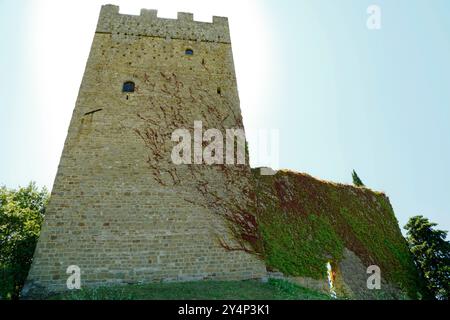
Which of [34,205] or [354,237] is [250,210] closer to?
[354,237]

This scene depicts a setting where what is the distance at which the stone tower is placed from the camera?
9.49 m

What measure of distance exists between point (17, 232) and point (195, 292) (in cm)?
1554

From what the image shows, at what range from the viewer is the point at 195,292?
8594 mm

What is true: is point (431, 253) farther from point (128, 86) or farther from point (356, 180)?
point (128, 86)

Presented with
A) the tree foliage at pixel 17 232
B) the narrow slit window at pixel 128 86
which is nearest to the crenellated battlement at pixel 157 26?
the narrow slit window at pixel 128 86

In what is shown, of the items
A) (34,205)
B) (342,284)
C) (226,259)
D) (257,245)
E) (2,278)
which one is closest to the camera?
(226,259)

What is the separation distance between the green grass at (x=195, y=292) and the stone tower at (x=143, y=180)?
14.9 inches

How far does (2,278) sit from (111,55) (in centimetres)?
1133

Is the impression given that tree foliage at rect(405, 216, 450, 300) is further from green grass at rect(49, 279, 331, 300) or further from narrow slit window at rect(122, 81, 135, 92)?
narrow slit window at rect(122, 81, 135, 92)

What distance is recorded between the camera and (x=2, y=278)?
1459 cm

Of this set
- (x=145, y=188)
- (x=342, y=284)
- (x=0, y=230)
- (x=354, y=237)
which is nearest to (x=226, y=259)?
(x=145, y=188)

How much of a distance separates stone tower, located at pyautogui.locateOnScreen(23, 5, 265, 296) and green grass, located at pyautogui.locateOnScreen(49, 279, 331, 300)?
0.38 m

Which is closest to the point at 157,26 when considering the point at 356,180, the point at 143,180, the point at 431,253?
the point at 143,180

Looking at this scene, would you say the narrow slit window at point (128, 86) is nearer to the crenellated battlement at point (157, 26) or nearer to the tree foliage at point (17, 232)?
the crenellated battlement at point (157, 26)
